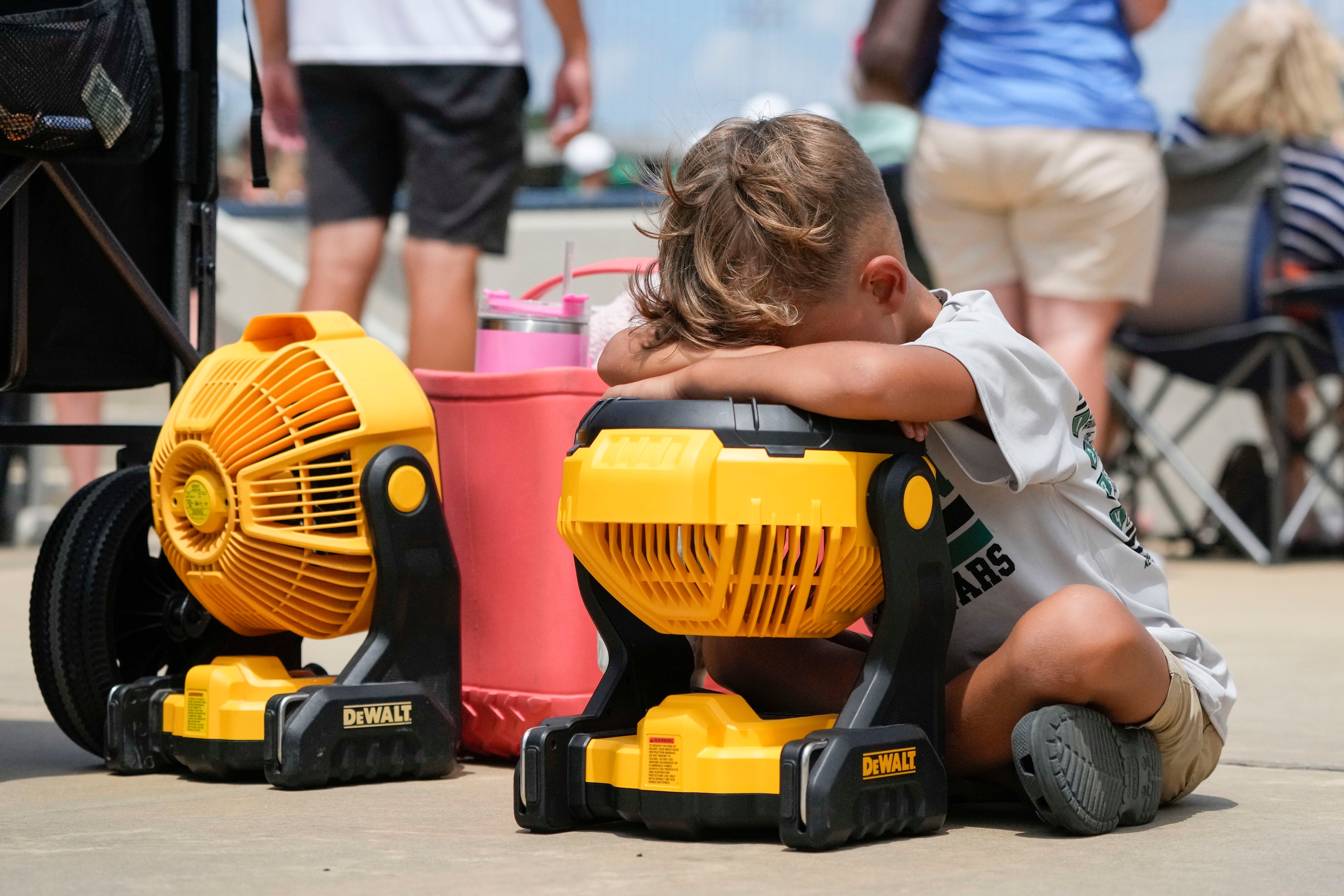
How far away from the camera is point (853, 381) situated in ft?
5.45

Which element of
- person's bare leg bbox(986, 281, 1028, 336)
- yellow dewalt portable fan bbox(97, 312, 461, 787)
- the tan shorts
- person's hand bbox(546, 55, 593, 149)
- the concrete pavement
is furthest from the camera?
person's bare leg bbox(986, 281, 1028, 336)

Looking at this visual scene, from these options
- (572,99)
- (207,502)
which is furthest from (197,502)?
(572,99)

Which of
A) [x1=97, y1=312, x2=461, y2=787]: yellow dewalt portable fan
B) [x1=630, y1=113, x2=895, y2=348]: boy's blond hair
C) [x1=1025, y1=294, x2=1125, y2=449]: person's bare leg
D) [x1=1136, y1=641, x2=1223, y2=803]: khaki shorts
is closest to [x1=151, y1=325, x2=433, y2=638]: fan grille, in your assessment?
[x1=97, y1=312, x2=461, y2=787]: yellow dewalt portable fan

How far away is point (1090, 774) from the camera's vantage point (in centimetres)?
175

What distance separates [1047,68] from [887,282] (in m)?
2.40

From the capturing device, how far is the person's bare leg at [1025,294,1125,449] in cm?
392

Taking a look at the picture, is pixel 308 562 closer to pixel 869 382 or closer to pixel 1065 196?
pixel 869 382

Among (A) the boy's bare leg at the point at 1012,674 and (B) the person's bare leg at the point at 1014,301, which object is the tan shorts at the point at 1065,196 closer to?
(B) the person's bare leg at the point at 1014,301

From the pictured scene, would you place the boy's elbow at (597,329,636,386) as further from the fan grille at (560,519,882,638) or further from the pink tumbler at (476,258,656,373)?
the pink tumbler at (476,258,656,373)

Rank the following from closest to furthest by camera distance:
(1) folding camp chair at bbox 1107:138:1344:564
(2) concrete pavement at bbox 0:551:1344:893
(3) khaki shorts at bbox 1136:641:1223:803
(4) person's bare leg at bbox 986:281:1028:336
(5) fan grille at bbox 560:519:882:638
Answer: (2) concrete pavement at bbox 0:551:1344:893
(5) fan grille at bbox 560:519:882:638
(3) khaki shorts at bbox 1136:641:1223:803
(4) person's bare leg at bbox 986:281:1028:336
(1) folding camp chair at bbox 1107:138:1344:564

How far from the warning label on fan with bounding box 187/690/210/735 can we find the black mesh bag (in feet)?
2.34

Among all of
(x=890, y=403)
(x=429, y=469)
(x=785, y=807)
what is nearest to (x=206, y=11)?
(x=429, y=469)

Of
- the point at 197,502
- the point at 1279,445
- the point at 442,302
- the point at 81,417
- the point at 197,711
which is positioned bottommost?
the point at 81,417

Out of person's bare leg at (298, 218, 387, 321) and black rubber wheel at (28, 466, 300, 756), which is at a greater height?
person's bare leg at (298, 218, 387, 321)
